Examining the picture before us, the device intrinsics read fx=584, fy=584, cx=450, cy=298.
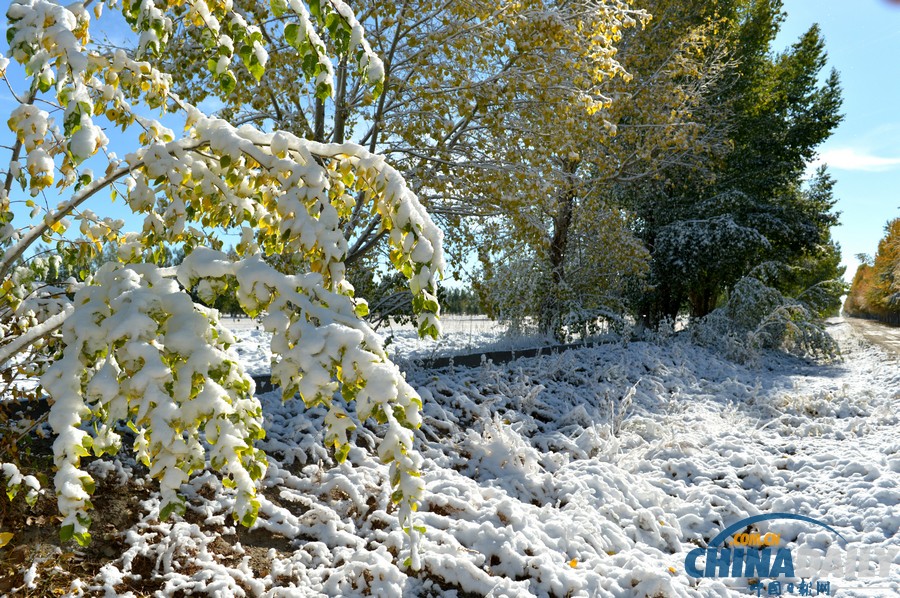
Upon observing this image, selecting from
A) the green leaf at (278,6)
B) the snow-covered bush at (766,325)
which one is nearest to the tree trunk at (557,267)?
the snow-covered bush at (766,325)

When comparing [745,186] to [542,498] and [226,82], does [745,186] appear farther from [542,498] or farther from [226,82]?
[226,82]

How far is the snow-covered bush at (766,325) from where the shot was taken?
1170cm

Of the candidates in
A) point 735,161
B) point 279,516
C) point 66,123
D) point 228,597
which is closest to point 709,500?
point 279,516

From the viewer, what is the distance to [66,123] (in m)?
1.90

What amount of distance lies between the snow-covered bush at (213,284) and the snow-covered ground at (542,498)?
1184 millimetres

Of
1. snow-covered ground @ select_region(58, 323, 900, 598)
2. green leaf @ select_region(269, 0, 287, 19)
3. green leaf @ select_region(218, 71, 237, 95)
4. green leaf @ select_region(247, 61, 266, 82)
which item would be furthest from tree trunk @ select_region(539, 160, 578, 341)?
green leaf @ select_region(269, 0, 287, 19)

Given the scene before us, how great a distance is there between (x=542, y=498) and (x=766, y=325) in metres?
10.0

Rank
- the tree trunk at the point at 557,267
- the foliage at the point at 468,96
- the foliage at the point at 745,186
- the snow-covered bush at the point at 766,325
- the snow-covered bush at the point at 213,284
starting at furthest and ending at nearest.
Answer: the foliage at the point at 745,186, the snow-covered bush at the point at 766,325, the tree trunk at the point at 557,267, the foliage at the point at 468,96, the snow-covered bush at the point at 213,284

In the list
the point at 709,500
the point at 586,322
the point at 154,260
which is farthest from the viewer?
the point at 586,322

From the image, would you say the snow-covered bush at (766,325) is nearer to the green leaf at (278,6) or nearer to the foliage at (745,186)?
the foliage at (745,186)

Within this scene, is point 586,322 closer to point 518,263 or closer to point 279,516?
point 518,263

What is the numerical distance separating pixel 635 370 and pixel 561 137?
3366mm

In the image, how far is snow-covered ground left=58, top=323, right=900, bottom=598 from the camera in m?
3.01

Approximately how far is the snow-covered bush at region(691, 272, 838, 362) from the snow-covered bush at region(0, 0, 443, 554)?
35.4 ft
